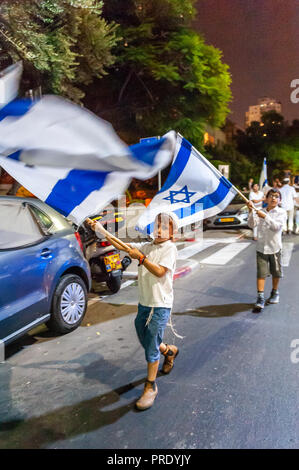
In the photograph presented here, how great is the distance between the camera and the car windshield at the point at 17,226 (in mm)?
4234

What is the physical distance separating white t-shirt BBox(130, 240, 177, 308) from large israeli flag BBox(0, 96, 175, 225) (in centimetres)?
68

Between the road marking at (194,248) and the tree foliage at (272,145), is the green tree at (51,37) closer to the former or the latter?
the road marking at (194,248)

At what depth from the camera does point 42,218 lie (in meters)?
4.77

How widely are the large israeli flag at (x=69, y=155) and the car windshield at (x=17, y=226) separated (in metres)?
1.56

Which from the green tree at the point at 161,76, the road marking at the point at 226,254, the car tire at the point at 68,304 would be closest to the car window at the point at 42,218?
the car tire at the point at 68,304

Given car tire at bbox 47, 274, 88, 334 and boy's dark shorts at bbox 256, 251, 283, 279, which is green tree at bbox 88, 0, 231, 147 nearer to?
boy's dark shorts at bbox 256, 251, 283, 279

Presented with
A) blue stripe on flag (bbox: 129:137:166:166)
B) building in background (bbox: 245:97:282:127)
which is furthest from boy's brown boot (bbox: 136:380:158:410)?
building in background (bbox: 245:97:282:127)

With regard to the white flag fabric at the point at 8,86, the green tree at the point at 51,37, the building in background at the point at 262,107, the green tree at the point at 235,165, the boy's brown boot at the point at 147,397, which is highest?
the building in background at the point at 262,107

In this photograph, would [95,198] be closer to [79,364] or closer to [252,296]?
[79,364]

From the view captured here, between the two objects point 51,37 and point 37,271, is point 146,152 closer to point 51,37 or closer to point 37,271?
point 37,271

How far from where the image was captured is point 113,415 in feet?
10.2

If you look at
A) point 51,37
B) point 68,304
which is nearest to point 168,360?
point 68,304

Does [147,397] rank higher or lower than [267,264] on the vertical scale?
lower

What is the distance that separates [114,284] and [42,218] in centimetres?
223
